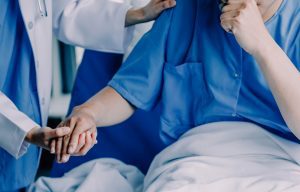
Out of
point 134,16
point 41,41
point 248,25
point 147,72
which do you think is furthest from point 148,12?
point 248,25

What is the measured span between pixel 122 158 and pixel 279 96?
69cm

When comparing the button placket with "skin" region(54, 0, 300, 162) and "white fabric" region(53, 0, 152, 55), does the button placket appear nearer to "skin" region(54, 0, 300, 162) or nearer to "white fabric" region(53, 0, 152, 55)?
"white fabric" region(53, 0, 152, 55)

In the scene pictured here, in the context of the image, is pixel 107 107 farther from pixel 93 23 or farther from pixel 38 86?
pixel 93 23

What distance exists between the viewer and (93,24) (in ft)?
5.34

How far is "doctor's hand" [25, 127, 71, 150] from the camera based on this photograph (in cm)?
114

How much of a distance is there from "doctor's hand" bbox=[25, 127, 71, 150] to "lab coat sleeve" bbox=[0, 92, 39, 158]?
0.06 ft

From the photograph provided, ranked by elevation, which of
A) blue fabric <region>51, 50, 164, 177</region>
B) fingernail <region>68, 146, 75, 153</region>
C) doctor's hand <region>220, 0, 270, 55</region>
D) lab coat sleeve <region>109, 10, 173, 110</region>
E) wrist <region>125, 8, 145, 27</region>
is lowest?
blue fabric <region>51, 50, 164, 177</region>

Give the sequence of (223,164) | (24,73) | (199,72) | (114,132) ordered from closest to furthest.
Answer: (223,164) → (199,72) → (24,73) → (114,132)

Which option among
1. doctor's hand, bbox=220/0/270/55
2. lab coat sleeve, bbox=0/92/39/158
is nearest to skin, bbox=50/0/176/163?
lab coat sleeve, bbox=0/92/39/158

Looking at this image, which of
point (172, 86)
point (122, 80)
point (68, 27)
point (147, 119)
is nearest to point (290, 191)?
point (172, 86)

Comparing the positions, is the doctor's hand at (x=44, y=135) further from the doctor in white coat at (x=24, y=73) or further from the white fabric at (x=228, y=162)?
the white fabric at (x=228, y=162)

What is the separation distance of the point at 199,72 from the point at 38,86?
49 centimetres

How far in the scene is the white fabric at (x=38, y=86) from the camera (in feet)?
4.22

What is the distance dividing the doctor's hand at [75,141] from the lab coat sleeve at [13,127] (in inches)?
5.9
